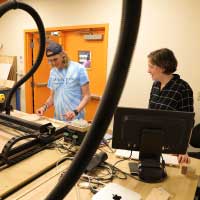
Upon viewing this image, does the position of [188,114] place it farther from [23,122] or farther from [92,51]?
[92,51]

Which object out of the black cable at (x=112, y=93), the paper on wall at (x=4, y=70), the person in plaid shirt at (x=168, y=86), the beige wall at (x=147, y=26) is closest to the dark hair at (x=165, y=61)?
the person in plaid shirt at (x=168, y=86)

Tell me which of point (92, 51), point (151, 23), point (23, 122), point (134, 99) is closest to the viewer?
point (23, 122)

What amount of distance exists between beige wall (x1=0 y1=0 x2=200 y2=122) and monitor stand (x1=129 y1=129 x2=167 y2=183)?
3.94 feet

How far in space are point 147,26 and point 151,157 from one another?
2418 mm

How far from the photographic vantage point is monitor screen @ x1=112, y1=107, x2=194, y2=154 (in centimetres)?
136

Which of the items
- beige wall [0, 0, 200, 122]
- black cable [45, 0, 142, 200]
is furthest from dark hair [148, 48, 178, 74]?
black cable [45, 0, 142, 200]

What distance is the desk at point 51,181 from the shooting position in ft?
3.79

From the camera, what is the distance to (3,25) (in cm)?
532

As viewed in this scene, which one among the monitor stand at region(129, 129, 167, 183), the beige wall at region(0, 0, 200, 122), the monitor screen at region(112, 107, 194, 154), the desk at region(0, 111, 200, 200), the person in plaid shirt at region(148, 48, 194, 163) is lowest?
the desk at region(0, 111, 200, 200)

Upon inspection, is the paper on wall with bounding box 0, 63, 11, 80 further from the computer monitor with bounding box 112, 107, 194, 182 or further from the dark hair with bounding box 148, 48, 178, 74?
the computer monitor with bounding box 112, 107, 194, 182

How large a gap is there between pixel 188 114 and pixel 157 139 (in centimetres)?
25

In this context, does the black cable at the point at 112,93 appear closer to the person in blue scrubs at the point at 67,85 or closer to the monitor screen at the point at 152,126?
the monitor screen at the point at 152,126

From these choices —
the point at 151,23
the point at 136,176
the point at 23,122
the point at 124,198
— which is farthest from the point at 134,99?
the point at 124,198

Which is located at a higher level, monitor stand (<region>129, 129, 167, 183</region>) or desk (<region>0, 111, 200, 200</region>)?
monitor stand (<region>129, 129, 167, 183</region>)
